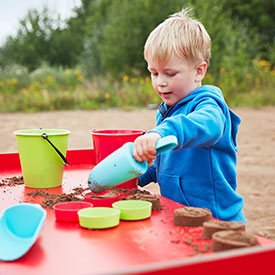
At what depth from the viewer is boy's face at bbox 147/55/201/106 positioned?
4.35 feet

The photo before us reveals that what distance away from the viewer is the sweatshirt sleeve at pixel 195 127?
3.39 ft

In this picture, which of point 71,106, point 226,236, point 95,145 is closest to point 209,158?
point 95,145

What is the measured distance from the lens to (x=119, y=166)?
0.94 m

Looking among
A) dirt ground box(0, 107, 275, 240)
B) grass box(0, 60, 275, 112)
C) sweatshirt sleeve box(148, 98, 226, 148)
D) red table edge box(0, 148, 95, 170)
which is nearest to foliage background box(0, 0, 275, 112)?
grass box(0, 60, 275, 112)

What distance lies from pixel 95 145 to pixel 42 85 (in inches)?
365

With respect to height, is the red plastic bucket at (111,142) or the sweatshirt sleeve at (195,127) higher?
the sweatshirt sleeve at (195,127)

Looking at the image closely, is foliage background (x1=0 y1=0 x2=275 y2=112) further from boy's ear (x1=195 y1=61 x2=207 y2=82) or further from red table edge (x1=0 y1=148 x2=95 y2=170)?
boy's ear (x1=195 y1=61 x2=207 y2=82)

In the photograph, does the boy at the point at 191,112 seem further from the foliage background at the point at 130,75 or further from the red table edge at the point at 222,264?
the foliage background at the point at 130,75

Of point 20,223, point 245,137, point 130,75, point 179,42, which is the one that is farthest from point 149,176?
point 130,75

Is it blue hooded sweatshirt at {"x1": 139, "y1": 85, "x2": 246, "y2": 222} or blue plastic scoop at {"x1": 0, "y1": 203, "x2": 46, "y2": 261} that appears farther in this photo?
blue hooded sweatshirt at {"x1": 139, "y1": 85, "x2": 246, "y2": 222}

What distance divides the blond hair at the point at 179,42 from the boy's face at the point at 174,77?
0.02 meters

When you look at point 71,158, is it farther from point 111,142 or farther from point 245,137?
point 245,137

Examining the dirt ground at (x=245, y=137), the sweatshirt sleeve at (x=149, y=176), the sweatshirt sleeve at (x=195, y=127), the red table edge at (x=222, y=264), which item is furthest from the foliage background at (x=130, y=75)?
the red table edge at (x=222, y=264)

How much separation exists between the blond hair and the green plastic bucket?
42 cm
